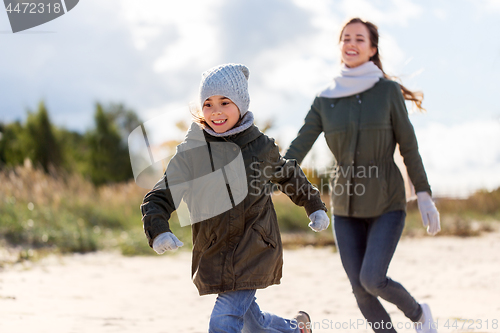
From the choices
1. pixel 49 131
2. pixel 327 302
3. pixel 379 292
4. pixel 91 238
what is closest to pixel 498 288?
pixel 327 302

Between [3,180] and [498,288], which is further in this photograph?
[3,180]

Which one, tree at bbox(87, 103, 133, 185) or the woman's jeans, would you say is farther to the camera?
tree at bbox(87, 103, 133, 185)

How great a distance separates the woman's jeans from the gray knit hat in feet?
3.53

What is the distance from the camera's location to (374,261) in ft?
9.65

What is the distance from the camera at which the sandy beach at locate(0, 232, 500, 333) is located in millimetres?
4078

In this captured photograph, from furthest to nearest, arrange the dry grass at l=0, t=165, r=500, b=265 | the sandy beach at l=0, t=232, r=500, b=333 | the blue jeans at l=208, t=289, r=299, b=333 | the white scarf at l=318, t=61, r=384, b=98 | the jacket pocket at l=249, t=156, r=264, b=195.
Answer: the dry grass at l=0, t=165, r=500, b=265 → the sandy beach at l=0, t=232, r=500, b=333 → the white scarf at l=318, t=61, r=384, b=98 → the jacket pocket at l=249, t=156, r=264, b=195 → the blue jeans at l=208, t=289, r=299, b=333

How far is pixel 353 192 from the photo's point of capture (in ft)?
10.2

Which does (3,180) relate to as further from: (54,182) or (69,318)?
(69,318)

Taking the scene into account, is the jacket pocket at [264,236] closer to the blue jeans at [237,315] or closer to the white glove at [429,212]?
the blue jeans at [237,315]

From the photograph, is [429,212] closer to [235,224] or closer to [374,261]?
[374,261]

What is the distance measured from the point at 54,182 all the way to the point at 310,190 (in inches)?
370

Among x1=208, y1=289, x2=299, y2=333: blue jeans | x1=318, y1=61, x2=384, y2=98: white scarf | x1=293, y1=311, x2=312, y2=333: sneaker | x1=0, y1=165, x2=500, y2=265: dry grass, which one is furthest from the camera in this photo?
x1=0, y1=165, x2=500, y2=265: dry grass

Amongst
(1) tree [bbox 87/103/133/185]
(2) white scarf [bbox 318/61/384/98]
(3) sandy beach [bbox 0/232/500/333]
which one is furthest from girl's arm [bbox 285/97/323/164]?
(1) tree [bbox 87/103/133/185]

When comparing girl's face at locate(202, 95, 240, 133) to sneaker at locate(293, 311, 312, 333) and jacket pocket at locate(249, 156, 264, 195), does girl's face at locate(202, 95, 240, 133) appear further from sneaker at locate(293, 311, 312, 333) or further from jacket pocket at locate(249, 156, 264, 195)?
sneaker at locate(293, 311, 312, 333)
